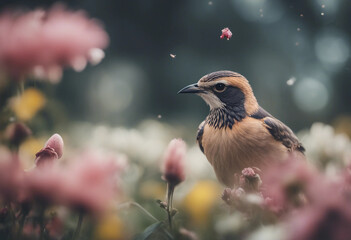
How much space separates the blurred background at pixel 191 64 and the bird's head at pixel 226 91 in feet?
5.40

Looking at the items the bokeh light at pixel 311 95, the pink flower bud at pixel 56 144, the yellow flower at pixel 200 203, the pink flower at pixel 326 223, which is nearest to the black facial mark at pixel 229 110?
the yellow flower at pixel 200 203

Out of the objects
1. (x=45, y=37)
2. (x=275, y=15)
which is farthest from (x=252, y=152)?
(x=275, y=15)

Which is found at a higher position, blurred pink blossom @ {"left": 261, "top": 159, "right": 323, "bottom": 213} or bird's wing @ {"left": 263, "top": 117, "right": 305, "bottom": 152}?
bird's wing @ {"left": 263, "top": 117, "right": 305, "bottom": 152}

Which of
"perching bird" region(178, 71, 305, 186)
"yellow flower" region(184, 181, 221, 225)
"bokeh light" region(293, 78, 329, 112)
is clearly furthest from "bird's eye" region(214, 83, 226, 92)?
"bokeh light" region(293, 78, 329, 112)

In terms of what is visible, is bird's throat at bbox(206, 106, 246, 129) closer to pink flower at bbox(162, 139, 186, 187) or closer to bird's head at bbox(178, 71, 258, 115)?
bird's head at bbox(178, 71, 258, 115)

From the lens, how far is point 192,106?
380 cm

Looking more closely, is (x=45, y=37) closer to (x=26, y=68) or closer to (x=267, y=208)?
(x=26, y=68)

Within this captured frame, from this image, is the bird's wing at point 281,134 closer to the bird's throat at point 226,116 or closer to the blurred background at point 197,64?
the bird's throat at point 226,116

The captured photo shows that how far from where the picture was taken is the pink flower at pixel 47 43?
46 centimetres

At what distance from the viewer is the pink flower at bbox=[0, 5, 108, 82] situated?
462mm

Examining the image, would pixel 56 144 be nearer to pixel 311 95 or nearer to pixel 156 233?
pixel 156 233

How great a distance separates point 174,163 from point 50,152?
0.17 meters

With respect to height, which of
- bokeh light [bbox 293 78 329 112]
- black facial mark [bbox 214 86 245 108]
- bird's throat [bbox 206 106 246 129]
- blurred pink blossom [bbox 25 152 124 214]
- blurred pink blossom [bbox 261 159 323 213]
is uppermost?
bokeh light [bbox 293 78 329 112]

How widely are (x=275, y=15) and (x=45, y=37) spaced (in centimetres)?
294
